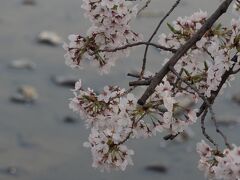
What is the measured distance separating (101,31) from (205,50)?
1.48 feet

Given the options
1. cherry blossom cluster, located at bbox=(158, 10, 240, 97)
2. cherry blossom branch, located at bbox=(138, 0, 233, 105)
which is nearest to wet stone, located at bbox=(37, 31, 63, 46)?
cherry blossom cluster, located at bbox=(158, 10, 240, 97)

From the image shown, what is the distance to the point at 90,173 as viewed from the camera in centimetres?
652

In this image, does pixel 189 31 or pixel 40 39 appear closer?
pixel 189 31

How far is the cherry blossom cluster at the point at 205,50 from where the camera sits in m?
2.29

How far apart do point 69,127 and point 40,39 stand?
1.88 metres

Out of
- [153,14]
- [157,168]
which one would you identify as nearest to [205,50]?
[157,168]

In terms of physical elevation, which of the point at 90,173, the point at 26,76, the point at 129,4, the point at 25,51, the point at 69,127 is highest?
the point at 25,51

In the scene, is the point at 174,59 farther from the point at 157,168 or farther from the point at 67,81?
the point at 67,81

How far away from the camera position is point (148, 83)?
2.18 m

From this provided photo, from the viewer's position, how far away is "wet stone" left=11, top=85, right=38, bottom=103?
7422 mm

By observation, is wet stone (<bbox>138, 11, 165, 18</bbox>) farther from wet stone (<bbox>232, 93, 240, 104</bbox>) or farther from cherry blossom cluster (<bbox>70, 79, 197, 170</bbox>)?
cherry blossom cluster (<bbox>70, 79, 197, 170</bbox>)

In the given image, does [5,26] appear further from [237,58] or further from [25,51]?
[237,58]

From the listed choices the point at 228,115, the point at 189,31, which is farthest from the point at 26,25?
the point at 189,31

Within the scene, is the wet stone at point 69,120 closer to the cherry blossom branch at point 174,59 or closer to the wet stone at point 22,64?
the wet stone at point 22,64
